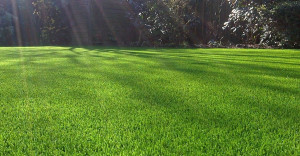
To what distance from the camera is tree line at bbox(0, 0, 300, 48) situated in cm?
677

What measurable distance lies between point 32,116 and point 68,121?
0.23 metres

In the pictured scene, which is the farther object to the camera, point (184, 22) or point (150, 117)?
point (184, 22)

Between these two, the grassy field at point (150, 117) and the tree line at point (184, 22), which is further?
the tree line at point (184, 22)

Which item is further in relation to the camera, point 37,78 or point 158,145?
point 37,78

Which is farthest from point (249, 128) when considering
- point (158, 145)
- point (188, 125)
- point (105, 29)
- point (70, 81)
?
point (105, 29)

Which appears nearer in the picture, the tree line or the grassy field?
the grassy field

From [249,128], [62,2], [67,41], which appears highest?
[62,2]

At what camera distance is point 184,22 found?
870cm

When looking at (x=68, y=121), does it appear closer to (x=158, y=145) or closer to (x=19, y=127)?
(x=19, y=127)

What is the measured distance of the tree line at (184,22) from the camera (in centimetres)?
677

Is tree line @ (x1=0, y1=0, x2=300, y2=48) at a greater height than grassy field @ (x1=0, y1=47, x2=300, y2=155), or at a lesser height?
greater

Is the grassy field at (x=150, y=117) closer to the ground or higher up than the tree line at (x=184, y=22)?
closer to the ground

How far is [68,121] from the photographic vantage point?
125 centimetres

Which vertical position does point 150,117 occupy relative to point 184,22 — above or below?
below
